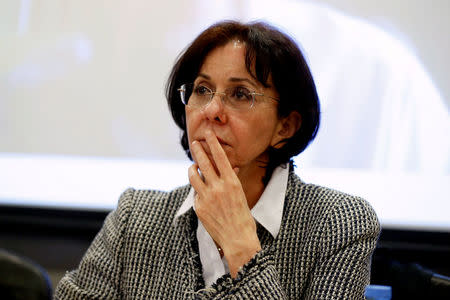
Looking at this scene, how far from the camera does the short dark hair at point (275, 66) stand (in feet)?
4.29

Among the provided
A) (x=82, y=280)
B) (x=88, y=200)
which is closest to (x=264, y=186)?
(x=82, y=280)

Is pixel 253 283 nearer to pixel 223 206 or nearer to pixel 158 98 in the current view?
pixel 223 206

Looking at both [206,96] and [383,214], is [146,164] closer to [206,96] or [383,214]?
[206,96]

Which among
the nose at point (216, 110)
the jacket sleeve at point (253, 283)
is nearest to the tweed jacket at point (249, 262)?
the jacket sleeve at point (253, 283)

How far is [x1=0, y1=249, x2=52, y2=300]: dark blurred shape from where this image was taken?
0.72 m

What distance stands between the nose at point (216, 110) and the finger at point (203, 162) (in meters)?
0.08

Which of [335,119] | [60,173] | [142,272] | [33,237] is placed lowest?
[33,237]

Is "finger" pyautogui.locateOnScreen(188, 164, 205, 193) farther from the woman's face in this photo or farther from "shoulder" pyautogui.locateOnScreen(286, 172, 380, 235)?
"shoulder" pyautogui.locateOnScreen(286, 172, 380, 235)

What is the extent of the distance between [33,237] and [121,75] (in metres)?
0.85

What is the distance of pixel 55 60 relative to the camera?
213 cm

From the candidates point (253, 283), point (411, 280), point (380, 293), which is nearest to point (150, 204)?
point (253, 283)

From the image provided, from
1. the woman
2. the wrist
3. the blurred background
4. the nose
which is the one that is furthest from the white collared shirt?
the blurred background

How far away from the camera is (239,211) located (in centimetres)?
122

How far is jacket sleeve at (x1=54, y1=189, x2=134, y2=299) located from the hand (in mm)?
277
